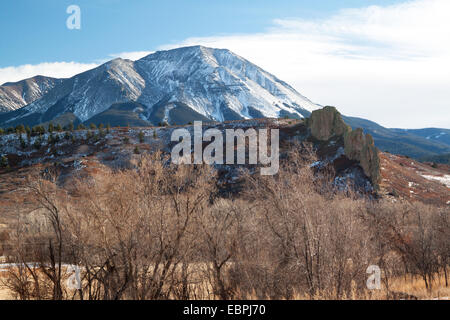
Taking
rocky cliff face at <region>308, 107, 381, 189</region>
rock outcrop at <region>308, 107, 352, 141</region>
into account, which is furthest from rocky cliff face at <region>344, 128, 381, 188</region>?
rock outcrop at <region>308, 107, 352, 141</region>

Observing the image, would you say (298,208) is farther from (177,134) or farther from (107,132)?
(107,132)

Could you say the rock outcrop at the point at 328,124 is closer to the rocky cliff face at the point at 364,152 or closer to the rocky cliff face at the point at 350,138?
the rocky cliff face at the point at 350,138

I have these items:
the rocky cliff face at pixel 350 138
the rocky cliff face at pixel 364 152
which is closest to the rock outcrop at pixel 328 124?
the rocky cliff face at pixel 350 138

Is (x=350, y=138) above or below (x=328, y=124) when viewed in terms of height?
below

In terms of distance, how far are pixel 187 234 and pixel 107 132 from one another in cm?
8064

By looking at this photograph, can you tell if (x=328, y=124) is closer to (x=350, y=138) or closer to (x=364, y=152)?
(x=350, y=138)

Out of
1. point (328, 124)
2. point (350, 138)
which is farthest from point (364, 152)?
point (328, 124)

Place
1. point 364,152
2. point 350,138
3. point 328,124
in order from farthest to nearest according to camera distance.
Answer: point 328,124
point 350,138
point 364,152

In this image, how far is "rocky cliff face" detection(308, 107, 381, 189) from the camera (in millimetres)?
52625

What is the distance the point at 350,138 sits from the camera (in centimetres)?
5888

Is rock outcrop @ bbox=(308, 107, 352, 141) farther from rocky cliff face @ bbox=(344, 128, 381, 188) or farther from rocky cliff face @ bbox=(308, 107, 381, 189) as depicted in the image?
rocky cliff face @ bbox=(344, 128, 381, 188)

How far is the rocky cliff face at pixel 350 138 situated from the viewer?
52.6 m
